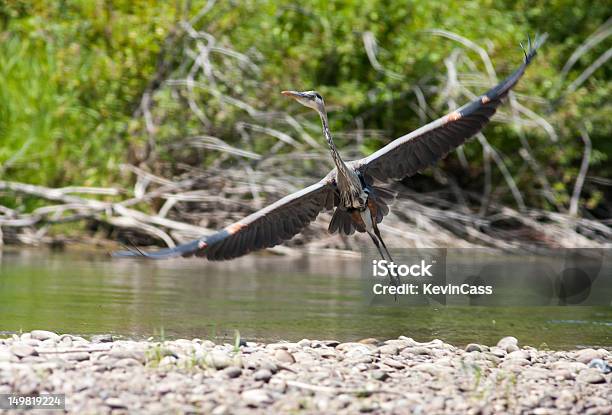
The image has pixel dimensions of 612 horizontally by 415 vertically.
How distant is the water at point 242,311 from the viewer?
7445mm

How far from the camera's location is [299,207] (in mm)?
7859

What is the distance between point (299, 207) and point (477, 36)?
323 inches

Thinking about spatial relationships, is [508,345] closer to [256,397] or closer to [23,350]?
[256,397]

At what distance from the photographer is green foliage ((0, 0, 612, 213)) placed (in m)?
14.5

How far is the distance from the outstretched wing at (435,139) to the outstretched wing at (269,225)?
1.42ft

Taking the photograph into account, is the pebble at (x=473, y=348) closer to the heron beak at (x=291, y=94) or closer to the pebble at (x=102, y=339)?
the heron beak at (x=291, y=94)

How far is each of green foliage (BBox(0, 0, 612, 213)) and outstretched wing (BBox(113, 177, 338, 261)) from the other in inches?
253

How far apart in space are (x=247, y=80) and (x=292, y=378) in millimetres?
9765

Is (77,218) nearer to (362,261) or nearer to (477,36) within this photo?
(362,261)

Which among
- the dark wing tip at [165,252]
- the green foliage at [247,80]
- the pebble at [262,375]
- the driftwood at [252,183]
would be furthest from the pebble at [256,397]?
the green foliage at [247,80]

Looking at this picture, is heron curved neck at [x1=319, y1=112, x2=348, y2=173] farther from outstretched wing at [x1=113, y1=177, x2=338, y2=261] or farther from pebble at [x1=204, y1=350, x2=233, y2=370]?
pebble at [x1=204, y1=350, x2=233, y2=370]

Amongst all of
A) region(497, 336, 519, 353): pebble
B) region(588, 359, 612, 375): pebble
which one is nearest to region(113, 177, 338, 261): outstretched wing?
region(497, 336, 519, 353): pebble

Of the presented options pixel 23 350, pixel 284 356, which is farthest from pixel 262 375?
pixel 23 350

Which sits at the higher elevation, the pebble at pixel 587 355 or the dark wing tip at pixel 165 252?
the dark wing tip at pixel 165 252
